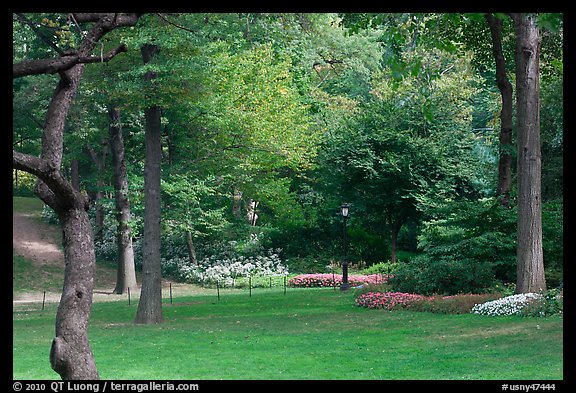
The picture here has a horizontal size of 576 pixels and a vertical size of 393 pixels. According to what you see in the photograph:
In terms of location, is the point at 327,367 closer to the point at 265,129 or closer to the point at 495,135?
the point at 265,129

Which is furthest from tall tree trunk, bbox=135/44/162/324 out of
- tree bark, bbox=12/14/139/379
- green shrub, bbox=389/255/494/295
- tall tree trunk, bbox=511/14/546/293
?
tree bark, bbox=12/14/139/379

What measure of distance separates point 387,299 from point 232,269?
1520cm

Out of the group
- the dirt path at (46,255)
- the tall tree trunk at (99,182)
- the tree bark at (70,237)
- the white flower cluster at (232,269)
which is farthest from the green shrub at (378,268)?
the tree bark at (70,237)

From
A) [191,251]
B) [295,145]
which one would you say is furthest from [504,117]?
[191,251]

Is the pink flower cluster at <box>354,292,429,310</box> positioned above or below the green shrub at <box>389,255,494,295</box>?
below

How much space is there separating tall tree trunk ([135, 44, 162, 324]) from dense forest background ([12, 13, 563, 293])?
4.25ft

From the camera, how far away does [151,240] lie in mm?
20719

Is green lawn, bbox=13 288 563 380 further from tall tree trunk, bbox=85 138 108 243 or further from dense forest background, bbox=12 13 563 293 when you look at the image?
tall tree trunk, bbox=85 138 108 243

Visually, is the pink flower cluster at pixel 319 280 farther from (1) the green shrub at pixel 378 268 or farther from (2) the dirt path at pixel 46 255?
(2) the dirt path at pixel 46 255

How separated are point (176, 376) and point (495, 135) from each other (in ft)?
88.9

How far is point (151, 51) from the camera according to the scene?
68.3ft

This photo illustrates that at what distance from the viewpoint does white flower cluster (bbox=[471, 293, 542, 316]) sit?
705 inches

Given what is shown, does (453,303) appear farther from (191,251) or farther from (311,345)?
(191,251)
